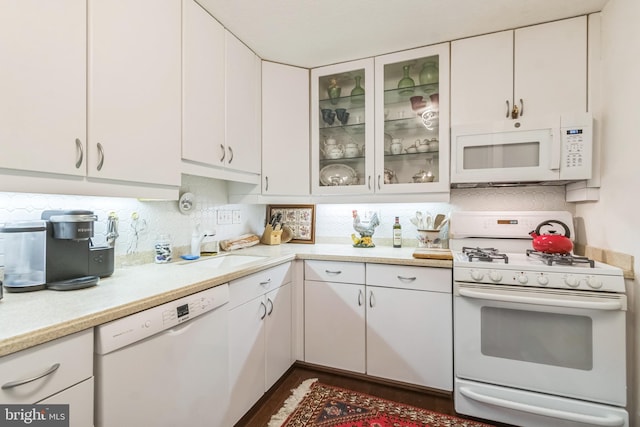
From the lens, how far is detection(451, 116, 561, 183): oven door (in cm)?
179

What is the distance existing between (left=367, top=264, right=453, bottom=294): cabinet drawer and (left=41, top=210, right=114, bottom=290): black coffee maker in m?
1.51

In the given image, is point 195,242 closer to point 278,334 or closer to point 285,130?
point 278,334

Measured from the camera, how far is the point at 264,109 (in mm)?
2283

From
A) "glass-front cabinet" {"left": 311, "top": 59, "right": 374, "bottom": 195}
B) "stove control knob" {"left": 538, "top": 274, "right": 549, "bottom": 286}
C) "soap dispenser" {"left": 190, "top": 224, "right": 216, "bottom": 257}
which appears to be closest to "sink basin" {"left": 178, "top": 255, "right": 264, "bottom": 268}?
"soap dispenser" {"left": 190, "top": 224, "right": 216, "bottom": 257}

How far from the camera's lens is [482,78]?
6.45 feet

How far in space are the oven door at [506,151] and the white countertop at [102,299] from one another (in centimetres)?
68

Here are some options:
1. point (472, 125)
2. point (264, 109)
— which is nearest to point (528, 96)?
point (472, 125)

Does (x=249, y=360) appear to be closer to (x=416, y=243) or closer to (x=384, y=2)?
(x=416, y=243)

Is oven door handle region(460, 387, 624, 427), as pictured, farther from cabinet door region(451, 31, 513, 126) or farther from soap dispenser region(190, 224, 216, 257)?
soap dispenser region(190, 224, 216, 257)

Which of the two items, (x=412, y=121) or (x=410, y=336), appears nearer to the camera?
(x=410, y=336)

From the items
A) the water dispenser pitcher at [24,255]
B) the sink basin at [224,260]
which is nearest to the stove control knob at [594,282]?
the sink basin at [224,260]

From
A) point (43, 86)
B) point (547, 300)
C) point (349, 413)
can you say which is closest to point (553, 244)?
point (547, 300)

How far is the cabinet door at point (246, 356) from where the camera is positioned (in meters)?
1.51

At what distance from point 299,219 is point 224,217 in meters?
0.69
